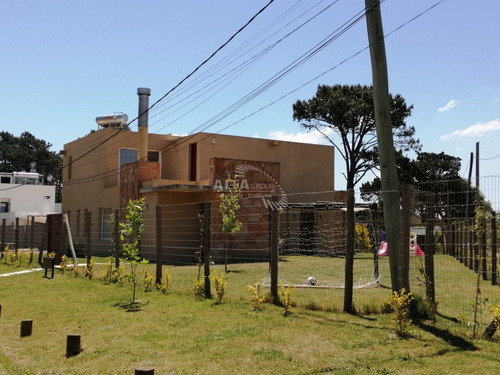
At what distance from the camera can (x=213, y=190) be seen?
79.3 ft

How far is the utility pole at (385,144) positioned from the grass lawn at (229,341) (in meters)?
1.03

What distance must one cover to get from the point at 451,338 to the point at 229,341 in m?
2.78

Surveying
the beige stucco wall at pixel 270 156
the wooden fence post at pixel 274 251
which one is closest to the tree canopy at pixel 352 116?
the beige stucco wall at pixel 270 156

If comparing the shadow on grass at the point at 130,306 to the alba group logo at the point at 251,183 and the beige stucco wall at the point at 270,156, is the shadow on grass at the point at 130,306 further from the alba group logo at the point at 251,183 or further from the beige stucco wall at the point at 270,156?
the beige stucco wall at the point at 270,156

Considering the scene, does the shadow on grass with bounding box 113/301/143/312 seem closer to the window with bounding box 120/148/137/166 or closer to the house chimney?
the house chimney

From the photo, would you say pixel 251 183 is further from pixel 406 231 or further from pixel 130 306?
pixel 406 231

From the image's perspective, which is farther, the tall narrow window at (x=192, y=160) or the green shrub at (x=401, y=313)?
the tall narrow window at (x=192, y=160)

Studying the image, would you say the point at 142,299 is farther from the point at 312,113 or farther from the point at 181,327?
the point at 312,113

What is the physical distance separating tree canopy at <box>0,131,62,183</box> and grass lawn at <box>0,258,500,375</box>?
6947cm

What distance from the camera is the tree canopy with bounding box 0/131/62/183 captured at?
245 ft

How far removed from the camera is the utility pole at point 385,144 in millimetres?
8320

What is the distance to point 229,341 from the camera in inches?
277

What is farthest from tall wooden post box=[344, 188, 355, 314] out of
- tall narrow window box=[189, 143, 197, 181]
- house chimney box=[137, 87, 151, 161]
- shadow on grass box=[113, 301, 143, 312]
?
tall narrow window box=[189, 143, 197, 181]

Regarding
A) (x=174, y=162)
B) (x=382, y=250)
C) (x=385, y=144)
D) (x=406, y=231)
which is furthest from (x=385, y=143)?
(x=174, y=162)
